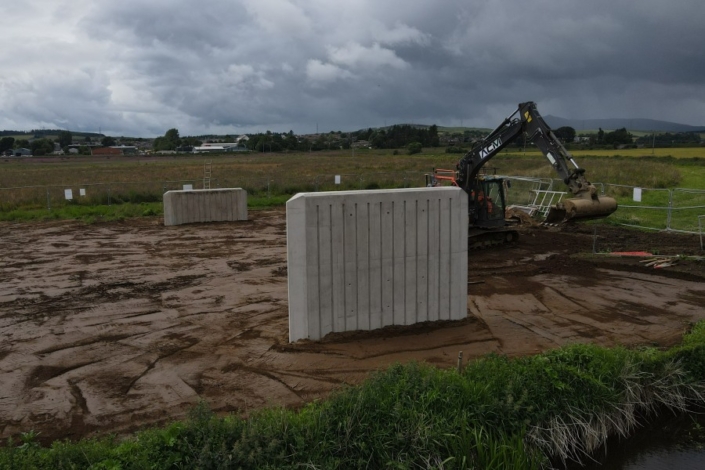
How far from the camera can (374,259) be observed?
34.0 feet

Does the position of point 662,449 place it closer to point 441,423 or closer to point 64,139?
point 441,423

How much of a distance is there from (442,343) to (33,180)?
156 feet

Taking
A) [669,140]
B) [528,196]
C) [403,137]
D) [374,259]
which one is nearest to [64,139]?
[403,137]

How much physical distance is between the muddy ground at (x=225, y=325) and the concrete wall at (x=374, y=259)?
0.36 m

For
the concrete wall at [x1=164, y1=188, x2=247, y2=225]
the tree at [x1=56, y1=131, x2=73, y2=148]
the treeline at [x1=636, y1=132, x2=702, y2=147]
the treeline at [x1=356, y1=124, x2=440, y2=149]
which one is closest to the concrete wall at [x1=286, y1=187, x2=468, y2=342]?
the concrete wall at [x1=164, y1=188, x2=247, y2=225]

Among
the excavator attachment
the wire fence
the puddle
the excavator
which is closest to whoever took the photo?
the puddle

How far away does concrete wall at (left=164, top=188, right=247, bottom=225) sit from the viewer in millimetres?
24516

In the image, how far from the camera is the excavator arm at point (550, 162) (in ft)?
53.6

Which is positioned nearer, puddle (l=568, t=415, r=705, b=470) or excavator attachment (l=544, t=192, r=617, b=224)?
puddle (l=568, t=415, r=705, b=470)

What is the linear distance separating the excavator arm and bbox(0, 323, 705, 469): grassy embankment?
25.9 feet

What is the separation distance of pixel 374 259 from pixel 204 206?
16315mm

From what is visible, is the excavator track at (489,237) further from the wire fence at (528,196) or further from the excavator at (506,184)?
the wire fence at (528,196)

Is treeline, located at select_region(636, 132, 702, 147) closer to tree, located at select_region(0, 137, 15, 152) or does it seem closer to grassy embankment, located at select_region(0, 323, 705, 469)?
grassy embankment, located at select_region(0, 323, 705, 469)

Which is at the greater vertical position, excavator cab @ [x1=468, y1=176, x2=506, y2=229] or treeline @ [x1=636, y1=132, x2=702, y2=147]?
treeline @ [x1=636, y1=132, x2=702, y2=147]
